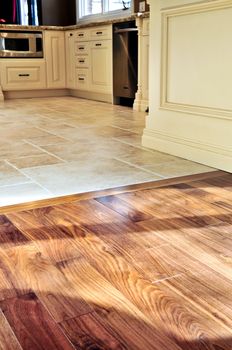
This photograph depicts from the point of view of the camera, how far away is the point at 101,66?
5219 mm

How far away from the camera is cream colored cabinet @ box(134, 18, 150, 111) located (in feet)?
13.8

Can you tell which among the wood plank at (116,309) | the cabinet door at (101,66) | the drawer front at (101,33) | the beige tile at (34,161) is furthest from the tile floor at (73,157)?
the drawer front at (101,33)

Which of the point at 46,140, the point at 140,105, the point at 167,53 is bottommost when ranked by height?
the point at 46,140

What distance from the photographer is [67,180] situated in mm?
1957

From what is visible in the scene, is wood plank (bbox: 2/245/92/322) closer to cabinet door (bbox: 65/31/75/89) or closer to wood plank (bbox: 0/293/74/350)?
wood plank (bbox: 0/293/74/350)

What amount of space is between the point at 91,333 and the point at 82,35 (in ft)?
16.9

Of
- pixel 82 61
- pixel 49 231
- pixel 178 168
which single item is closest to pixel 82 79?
pixel 82 61

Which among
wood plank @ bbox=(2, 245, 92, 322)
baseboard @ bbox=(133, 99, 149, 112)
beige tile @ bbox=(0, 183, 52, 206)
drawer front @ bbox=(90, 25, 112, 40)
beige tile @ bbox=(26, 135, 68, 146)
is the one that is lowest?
wood plank @ bbox=(2, 245, 92, 322)

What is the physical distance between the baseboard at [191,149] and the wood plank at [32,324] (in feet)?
4.42

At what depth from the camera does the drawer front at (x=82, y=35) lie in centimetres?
543

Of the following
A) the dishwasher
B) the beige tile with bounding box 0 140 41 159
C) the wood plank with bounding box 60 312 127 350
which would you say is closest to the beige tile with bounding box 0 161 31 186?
the beige tile with bounding box 0 140 41 159

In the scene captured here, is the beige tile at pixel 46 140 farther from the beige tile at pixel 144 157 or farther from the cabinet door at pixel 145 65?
the cabinet door at pixel 145 65

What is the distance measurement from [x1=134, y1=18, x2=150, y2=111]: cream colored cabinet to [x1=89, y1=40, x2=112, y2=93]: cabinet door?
0.72 m

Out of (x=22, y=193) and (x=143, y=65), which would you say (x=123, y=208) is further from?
(x=143, y=65)
